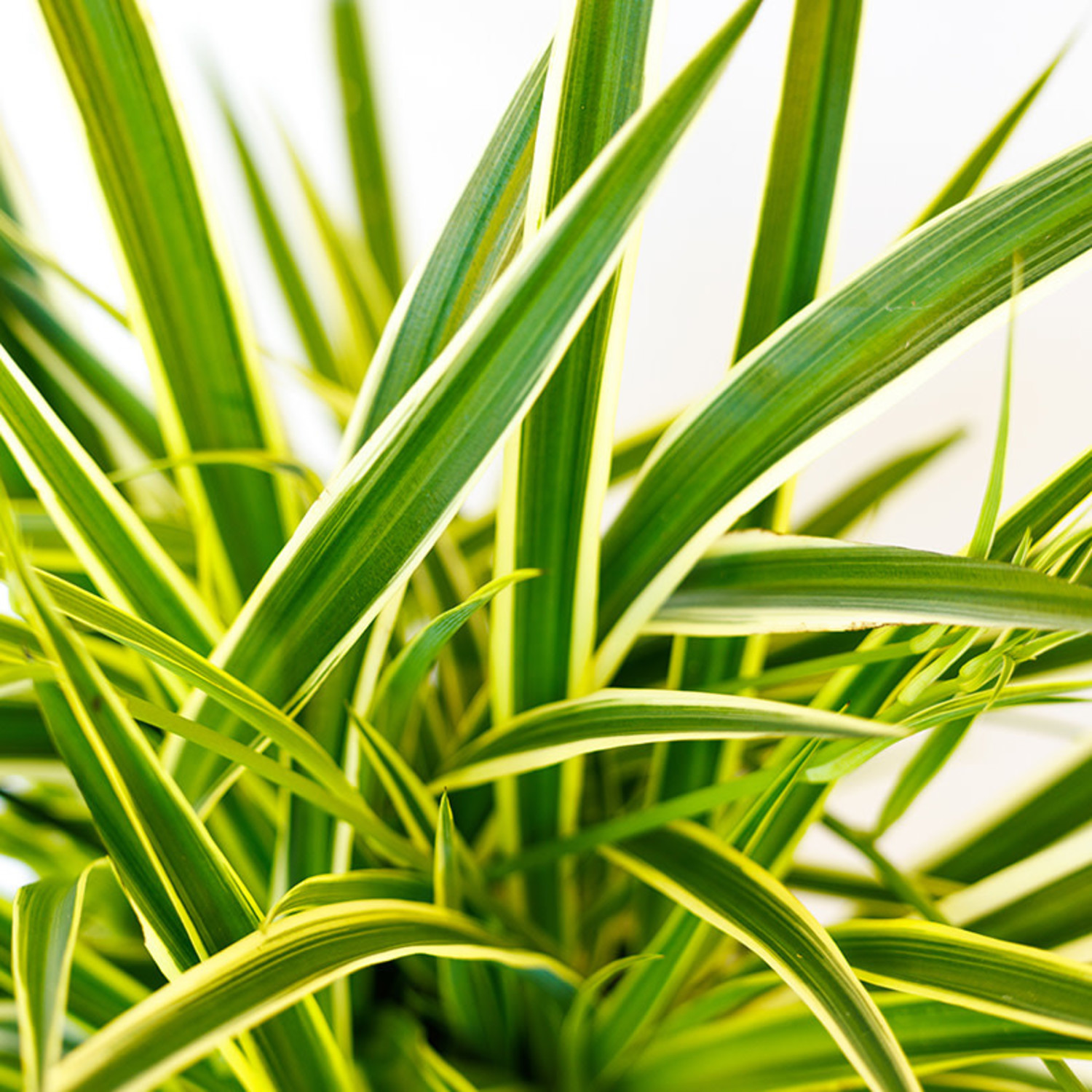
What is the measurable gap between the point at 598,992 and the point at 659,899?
0.23 ft

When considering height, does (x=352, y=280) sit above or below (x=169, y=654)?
above

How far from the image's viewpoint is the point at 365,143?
51cm

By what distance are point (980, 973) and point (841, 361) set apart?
0.64 ft

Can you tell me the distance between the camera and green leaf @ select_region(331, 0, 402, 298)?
496 mm

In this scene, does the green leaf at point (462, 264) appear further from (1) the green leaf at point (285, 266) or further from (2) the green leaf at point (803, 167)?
(1) the green leaf at point (285, 266)

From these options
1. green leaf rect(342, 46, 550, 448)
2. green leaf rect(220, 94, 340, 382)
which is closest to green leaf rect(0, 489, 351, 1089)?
green leaf rect(342, 46, 550, 448)

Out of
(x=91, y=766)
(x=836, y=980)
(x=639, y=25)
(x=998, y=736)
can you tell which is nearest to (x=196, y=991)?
(x=91, y=766)

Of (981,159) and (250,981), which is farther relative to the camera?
(981,159)

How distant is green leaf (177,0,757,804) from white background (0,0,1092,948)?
0.33 metres

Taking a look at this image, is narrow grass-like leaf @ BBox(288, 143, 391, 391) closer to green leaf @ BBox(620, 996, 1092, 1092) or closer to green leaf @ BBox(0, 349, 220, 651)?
green leaf @ BBox(0, 349, 220, 651)

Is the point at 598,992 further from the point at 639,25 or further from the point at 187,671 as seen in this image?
the point at 639,25

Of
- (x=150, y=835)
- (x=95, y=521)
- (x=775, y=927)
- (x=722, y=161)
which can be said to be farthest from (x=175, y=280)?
(x=722, y=161)

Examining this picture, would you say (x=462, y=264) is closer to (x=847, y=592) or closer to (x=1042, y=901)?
(x=847, y=592)

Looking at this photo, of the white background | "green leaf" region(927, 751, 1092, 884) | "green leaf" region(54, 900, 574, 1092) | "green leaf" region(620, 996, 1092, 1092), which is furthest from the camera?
the white background
